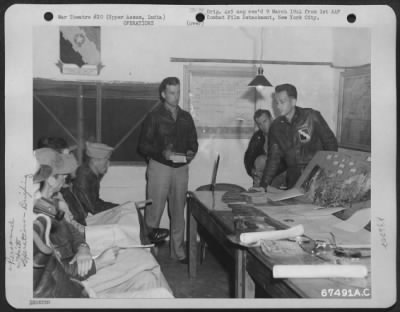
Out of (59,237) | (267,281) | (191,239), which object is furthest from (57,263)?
(267,281)

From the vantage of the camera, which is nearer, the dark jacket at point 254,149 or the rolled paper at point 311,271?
the rolled paper at point 311,271

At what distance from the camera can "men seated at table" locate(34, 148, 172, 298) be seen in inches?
37.9

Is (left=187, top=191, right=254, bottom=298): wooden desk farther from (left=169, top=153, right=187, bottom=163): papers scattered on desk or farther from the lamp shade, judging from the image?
the lamp shade

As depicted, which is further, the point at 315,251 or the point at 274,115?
the point at 274,115

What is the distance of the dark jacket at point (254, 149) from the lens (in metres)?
1.01

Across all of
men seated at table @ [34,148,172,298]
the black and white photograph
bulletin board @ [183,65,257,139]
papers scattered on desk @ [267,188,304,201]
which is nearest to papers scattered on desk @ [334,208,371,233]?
the black and white photograph

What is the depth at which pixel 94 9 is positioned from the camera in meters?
0.98

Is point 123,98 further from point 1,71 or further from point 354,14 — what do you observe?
point 354,14

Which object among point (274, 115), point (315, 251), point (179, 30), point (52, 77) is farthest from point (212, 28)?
point (315, 251)

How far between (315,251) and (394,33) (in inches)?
17.4

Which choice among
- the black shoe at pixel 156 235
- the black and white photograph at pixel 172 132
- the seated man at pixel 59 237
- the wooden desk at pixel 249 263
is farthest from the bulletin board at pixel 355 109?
the seated man at pixel 59 237

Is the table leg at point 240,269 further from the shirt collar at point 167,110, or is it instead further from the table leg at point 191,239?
the shirt collar at point 167,110

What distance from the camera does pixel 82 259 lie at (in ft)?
3.15

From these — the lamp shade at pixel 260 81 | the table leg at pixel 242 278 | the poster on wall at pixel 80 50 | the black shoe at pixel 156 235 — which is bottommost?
the table leg at pixel 242 278
